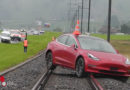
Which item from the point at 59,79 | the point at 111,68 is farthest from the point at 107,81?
the point at 59,79

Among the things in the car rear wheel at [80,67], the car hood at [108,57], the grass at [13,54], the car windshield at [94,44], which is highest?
the car windshield at [94,44]

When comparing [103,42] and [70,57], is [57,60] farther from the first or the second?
[103,42]

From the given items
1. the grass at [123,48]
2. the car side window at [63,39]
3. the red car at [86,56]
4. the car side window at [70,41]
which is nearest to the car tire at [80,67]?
the red car at [86,56]

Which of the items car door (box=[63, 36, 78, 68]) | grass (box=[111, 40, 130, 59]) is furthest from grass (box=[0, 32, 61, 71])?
grass (box=[111, 40, 130, 59])

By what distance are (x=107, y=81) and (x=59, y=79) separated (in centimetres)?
177

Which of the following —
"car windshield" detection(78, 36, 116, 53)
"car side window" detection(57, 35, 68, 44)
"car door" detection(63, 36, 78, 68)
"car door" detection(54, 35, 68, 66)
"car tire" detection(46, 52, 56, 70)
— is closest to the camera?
"car door" detection(63, 36, 78, 68)

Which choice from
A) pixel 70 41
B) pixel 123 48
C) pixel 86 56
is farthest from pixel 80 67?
pixel 123 48

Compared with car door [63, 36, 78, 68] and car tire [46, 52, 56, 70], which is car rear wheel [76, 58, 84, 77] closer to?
car door [63, 36, 78, 68]

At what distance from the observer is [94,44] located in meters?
13.9

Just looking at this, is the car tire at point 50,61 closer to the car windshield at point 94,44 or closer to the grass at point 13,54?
the car windshield at point 94,44

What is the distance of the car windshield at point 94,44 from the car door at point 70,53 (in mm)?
352

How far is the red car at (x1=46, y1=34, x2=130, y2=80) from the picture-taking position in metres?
12.4

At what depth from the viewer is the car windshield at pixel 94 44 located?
13539 millimetres

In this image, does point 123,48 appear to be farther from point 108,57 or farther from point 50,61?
point 108,57
